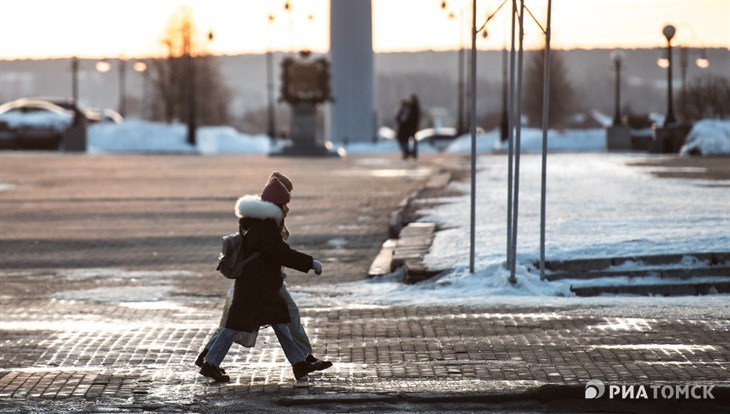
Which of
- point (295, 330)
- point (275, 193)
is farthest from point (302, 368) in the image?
point (275, 193)

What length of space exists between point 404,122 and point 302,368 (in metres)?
37.1

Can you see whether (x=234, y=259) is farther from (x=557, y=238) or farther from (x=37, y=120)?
(x=37, y=120)

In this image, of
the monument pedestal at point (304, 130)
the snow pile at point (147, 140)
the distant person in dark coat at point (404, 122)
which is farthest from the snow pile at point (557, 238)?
the snow pile at point (147, 140)

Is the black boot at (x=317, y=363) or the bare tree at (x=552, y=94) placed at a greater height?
the black boot at (x=317, y=363)

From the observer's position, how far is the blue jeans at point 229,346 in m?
9.31

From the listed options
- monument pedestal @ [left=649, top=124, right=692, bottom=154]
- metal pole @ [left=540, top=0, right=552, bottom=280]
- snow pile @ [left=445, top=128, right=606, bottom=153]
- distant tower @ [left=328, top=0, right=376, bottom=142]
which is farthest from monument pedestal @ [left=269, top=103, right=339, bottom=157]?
metal pole @ [left=540, top=0, right=552, bottom=280]

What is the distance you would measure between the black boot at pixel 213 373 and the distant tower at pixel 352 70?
81.5 m

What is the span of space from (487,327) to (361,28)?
263 feet

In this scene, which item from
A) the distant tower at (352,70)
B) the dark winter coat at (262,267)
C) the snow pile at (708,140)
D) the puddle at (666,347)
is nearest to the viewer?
the dark winter coat at (262,267)

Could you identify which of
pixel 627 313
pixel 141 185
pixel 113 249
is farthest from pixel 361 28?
pixel 627 313

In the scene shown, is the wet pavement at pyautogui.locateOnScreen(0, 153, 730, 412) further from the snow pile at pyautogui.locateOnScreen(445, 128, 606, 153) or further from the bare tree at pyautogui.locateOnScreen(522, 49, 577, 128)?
the bare tree at pyautogui.locateOnScreen(522, 49, 577, 128)

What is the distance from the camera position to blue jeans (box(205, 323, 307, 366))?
9.31 meters

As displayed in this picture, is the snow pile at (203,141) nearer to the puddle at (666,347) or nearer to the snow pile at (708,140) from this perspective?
the snow pile at (708,140)

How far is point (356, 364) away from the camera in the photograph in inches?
391
